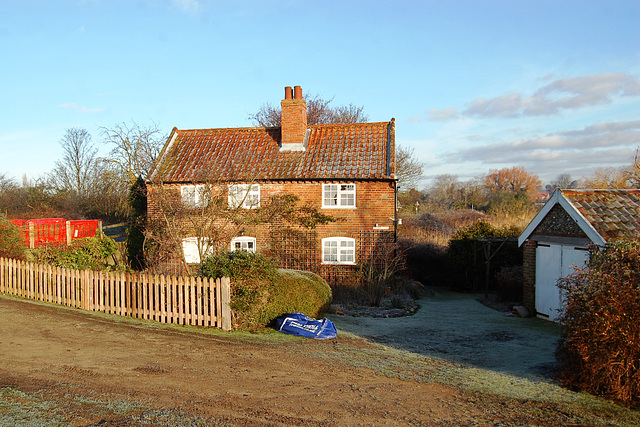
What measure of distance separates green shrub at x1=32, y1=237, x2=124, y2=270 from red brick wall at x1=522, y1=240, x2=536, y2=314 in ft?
43.8

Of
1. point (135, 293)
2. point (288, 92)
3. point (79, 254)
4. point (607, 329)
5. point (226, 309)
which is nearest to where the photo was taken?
point (607, 329)

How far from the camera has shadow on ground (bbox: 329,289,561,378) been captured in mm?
9609

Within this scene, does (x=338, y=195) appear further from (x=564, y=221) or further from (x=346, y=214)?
(x=564, y=221)

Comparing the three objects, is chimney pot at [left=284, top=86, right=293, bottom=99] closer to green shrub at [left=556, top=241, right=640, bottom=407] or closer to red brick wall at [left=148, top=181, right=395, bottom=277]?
red brick wall at [left=148, top=181, right=395, bottom=277]

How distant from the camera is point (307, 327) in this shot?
10.8 metres

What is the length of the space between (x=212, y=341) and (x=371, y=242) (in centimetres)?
1120

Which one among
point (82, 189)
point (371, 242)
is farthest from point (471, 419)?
point (82, 189)

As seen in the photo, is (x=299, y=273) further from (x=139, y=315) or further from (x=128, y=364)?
(x=128, y=364)

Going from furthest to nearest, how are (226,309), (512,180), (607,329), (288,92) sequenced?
(512,180) < (288,92) < (226,309) < (607,329)

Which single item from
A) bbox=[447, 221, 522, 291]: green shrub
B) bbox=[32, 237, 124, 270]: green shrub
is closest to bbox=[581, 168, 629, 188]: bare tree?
bbox=[447, 221, 522, 291]: green shrub

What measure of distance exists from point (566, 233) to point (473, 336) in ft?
12.9

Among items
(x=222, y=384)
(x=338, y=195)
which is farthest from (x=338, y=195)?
(x=222, y=384)

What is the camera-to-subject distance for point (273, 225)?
2103 cm

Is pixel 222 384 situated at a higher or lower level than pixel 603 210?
lower
